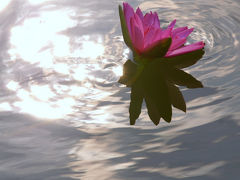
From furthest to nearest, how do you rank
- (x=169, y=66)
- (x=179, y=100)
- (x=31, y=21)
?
(x=31, y=21) < (x=169, y=66) < (x=179, y=100)

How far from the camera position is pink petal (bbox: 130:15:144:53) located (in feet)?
3.24

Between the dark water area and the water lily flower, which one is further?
the water lily flower

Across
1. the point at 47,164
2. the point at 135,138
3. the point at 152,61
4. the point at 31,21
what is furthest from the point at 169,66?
the point at 31,21

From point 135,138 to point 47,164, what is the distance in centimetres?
18

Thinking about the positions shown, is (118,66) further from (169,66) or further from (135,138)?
(135,138)

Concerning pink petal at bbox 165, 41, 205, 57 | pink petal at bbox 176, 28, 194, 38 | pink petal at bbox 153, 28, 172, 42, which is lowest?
pink petal at bbox 165, 41, 205, 57

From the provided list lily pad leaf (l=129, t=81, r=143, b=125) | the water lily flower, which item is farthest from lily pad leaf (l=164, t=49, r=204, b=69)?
lily pad leaf (l=129, t=81, r=143, b=125)

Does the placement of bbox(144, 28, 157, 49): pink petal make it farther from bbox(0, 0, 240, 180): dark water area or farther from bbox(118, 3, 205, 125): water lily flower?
bbox(0, 0, 240, 180): dark water area

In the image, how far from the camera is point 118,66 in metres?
1.08

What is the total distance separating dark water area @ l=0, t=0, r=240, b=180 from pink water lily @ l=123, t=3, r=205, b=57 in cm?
6

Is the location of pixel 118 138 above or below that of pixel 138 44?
below

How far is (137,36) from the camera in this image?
1.00 m

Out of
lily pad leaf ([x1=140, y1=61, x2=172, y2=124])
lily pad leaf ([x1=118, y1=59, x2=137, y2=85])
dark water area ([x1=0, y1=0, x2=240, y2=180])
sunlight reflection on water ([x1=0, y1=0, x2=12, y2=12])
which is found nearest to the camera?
dark water area ([x1=0, y1=0, x2=240, y2=180])

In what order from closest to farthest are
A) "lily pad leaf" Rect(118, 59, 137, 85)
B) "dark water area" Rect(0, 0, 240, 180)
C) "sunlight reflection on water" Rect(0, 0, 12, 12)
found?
"dark water area" Rect(0, 0, 240, 180), "lily pad leaf" Rect(118, 59, 137, 85), "sunlight reflection on water" Rect(0, 0, 12, 12)
